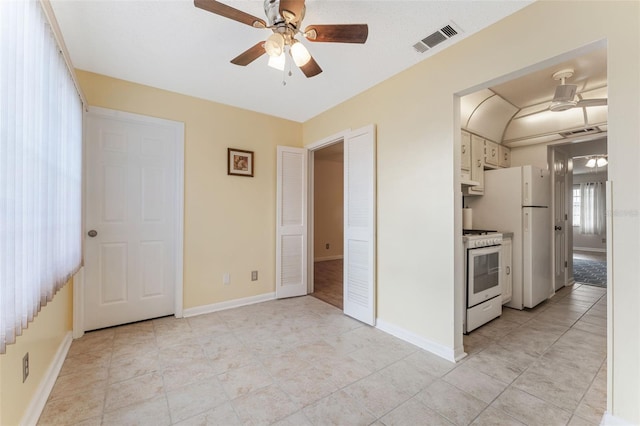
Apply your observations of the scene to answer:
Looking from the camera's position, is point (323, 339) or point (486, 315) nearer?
point (323, 339)

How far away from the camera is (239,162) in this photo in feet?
11.2

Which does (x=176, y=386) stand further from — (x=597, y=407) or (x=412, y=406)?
(x=597, y=407)

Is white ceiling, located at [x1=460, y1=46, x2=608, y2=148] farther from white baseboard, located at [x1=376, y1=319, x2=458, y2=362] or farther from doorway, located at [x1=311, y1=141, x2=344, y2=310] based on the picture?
doorway, located at [x1=311, y1=141, x2=344, y2=310]

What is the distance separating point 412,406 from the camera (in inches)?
63.8

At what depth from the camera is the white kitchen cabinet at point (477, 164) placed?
3285 millimetres

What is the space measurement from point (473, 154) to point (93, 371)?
14.1 ft

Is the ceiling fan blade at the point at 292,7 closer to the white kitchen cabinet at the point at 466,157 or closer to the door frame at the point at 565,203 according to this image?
the white kitchen cabinet at the point at 466,157

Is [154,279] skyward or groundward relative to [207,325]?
skyward

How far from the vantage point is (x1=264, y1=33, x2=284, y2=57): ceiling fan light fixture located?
1538mm

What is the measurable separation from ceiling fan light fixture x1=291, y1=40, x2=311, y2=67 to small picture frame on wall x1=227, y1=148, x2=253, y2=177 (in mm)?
1899

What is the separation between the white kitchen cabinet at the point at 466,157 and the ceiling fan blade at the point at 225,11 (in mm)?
2611

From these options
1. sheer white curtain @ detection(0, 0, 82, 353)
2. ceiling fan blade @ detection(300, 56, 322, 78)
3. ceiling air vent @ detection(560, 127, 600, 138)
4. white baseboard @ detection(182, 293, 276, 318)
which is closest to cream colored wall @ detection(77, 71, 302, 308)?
white baseboard @ detection(182, 293, 276, 318)

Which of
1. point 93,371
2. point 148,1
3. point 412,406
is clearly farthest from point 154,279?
point 412,406

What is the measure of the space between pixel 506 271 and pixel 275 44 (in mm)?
3420
